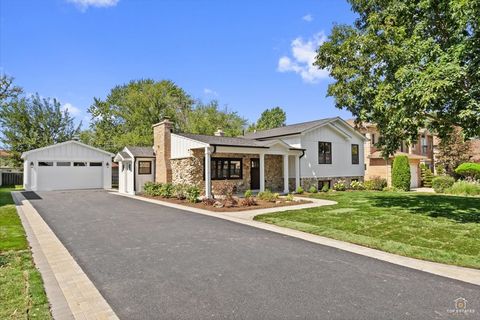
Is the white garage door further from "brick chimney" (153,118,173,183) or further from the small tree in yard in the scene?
the small tree in yard

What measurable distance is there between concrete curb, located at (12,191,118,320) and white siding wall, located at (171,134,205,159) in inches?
398

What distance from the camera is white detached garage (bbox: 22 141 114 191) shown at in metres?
23.3

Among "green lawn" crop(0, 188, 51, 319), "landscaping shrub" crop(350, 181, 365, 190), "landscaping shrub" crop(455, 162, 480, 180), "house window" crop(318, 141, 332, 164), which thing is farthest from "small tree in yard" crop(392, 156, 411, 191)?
"green lawn" crop(0, 188, 51, 319)

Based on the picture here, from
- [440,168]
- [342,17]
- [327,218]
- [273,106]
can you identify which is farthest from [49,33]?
[273,106]

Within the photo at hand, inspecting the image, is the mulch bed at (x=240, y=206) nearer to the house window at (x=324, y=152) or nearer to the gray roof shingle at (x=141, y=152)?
the gray roof shingle at (x=141, y=152)

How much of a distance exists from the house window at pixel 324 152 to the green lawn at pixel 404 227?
8.76 meters

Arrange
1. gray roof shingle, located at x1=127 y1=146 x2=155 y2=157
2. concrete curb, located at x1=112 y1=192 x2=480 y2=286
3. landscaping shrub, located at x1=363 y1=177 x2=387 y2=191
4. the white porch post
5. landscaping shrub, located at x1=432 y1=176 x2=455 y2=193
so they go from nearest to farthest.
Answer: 1. concrete curb, located at x1=112 y1=192 x2=480 y2=286
2. the white porch post
3. landscaping shrub, located at x1=432 y1=176 x2=455 y2=193
4. gray roof shingle, located at x1=127 y1=146 x2=155 y2=157
5. landscaping shrub, located at x1=363 y1=177 x2=387 y2=191

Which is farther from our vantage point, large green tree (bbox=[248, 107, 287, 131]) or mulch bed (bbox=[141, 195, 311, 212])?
large green tree (bbox=[248, 107, 287, 131])

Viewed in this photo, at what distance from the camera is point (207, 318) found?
3.54 m

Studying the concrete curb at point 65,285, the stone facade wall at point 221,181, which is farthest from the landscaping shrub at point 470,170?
the concrete curb at point 65,285

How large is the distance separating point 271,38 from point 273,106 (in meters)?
41.3

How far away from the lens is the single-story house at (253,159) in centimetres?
1772

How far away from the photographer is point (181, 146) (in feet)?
59.9

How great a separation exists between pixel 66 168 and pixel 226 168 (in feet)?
49.4
